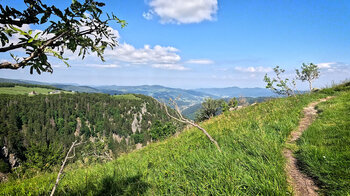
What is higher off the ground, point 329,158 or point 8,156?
point 329,158

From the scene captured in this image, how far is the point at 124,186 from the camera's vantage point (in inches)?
166

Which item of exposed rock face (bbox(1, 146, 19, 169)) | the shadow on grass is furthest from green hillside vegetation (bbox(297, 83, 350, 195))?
exposed rock face (bbox(1, 146, 19, 169))

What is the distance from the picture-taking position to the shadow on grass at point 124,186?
3953 millimetres

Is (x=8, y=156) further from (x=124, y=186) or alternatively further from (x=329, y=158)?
(x=329, y=158)

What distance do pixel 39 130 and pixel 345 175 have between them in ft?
719

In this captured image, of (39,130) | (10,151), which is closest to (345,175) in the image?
(10,151)

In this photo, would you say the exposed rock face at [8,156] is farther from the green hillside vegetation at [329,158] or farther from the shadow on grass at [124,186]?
the green hillside vegetation at [329,158]

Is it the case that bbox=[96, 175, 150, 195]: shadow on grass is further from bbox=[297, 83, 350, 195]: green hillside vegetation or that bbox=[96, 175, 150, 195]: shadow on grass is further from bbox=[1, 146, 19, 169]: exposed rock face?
bbox=[1, 146, 19, 169]: exposed rock face

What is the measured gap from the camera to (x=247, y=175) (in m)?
3.48

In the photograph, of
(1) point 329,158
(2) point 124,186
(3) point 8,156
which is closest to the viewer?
(1) point 329,158

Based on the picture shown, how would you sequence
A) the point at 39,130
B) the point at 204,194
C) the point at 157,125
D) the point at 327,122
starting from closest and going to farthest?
the point at 204,194
the point at 327,122
the point at 157,125
the point at 39,130

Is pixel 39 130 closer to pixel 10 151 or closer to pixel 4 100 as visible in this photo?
pixel 10 151

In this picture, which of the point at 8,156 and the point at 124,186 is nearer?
the point at 124,186

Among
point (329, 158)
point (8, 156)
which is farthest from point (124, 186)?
point (8, 156)
